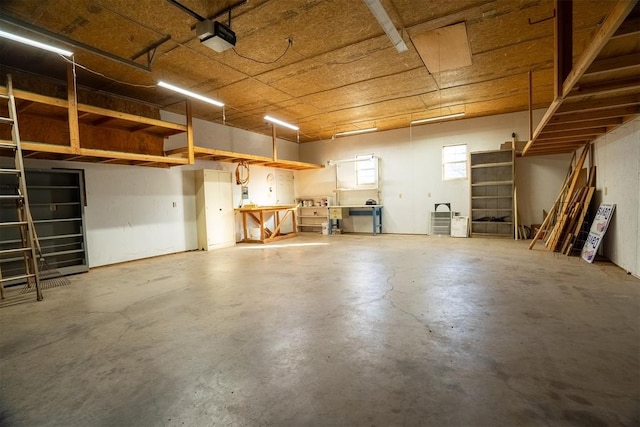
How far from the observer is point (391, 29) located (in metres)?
3.52

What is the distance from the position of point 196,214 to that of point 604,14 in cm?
804

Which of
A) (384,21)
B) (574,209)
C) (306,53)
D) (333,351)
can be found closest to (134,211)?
(306,53)

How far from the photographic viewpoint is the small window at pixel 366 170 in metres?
9.68

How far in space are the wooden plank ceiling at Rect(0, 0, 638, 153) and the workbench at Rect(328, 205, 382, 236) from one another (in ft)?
11.0

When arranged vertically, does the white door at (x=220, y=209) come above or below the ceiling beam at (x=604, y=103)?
below

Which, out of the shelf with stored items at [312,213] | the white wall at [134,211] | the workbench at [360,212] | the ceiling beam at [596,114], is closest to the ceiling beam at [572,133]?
the ceiling beam at [596,114]

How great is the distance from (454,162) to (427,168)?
29.9 inches

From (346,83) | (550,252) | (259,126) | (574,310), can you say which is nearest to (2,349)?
(574,310)

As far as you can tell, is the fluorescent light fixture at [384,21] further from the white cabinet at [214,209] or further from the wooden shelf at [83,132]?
the white cabinet at [214,209]

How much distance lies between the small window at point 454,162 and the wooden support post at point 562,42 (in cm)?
562

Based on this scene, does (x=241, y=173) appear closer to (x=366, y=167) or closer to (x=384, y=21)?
(x=366, y=167)

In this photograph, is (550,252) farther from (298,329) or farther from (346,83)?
(298,329)

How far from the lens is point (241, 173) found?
8727mm

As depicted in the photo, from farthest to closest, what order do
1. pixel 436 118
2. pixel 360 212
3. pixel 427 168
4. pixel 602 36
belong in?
pixel 360 212 < pixel 427 168 < pixel 436 118 < pixel 602 36
